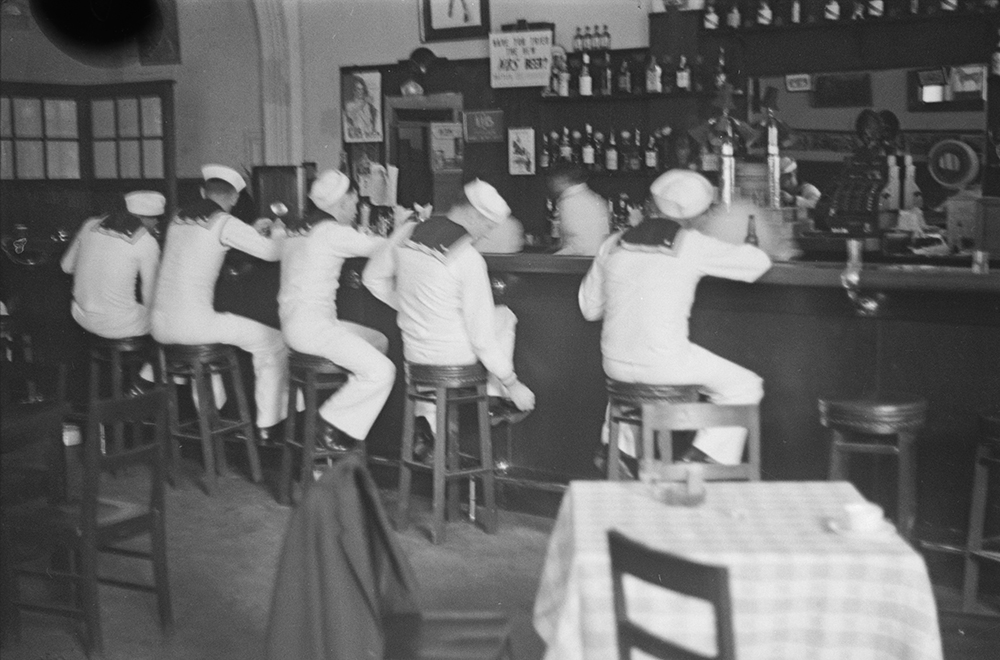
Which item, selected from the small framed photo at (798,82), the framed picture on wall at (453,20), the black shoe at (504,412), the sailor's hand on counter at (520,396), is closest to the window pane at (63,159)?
the framed picture on wall at (453,20)

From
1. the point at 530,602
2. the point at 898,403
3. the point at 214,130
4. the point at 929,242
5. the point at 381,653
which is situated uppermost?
the point at 214,130

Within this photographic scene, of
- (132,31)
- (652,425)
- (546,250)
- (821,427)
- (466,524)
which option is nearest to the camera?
(652,425)

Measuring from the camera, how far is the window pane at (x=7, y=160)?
948 cm

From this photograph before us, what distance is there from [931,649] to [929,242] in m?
4.61

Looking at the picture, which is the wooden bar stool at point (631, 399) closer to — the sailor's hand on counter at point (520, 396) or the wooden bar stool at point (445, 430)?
the sailor's hand on counter at point (520, 396)

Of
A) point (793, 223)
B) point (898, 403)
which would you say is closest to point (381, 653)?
point (898, 403)

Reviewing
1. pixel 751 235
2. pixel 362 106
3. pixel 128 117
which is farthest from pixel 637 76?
pixel 128 117

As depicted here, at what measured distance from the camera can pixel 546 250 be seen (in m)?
7.61

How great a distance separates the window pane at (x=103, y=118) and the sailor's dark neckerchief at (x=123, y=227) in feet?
13.5

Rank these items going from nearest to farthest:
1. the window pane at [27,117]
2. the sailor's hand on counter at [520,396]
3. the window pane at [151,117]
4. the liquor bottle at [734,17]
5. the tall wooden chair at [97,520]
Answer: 1. the tall wooden chair at [97,520]
2. the sailor's hand on counter at [520,396]
3. the liquor bottle at [734,17]
4. the window pane at [151,117]
5. the window pane at [27,117]

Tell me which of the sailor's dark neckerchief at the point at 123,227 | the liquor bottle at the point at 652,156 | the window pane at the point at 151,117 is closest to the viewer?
the sailor's dark neckerchief at the point at 123,227

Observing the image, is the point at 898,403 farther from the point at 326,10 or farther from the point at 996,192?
the point at 326,10

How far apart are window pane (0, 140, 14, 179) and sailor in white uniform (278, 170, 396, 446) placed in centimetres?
542

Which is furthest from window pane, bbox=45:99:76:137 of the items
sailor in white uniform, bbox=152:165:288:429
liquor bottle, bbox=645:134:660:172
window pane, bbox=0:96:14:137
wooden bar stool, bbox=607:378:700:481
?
wooden bar stool, bbox=607:378:700:481
